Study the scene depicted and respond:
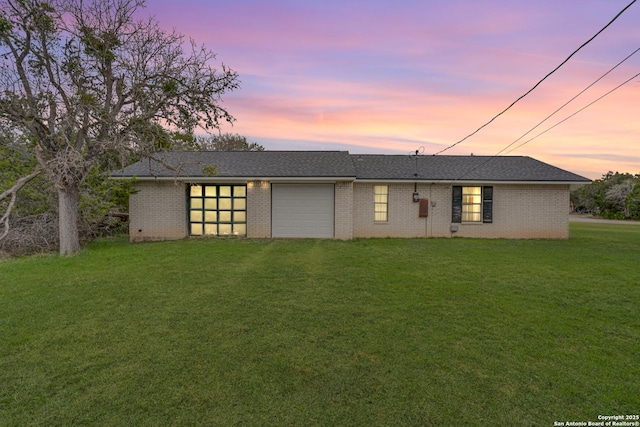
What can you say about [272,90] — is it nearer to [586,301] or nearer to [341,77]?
[341,77]

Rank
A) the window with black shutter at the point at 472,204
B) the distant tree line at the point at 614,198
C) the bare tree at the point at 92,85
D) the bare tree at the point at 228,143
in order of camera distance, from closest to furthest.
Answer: the bare tree at the point at 92,85
the window with black shutter at the point at 472,204
the distant tree line at the point at 614,198
the bare tree at the point at 228,143

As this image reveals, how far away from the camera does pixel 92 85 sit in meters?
10.3

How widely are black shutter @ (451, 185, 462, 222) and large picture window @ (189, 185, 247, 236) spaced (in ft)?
30.3

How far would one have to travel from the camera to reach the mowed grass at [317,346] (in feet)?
9.05

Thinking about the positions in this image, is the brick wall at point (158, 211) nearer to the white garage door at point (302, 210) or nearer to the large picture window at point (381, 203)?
the white garage door at point (302, 210)

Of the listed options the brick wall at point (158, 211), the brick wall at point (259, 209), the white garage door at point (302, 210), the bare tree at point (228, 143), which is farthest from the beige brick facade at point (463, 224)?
the bare tree at point (228, 143)

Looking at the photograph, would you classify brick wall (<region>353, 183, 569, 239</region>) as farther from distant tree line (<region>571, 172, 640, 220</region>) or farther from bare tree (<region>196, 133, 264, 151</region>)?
bare tree (<region>196, 133, 264, 151</region>)

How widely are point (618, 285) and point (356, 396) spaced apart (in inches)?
274

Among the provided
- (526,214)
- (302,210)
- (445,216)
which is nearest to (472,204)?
(445,216)

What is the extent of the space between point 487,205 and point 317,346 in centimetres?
1323

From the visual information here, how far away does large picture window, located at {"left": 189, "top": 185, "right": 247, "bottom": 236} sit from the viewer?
1423cm

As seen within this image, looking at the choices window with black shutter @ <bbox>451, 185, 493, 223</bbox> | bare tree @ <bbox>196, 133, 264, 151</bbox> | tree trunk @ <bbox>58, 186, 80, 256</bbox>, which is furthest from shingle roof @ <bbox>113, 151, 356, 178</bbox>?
bare tree @ <bbox>196, 133, 264, 151</bbox>

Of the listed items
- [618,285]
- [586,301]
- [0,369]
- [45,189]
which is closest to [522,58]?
[618,285]

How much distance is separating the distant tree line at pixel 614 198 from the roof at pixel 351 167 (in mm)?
26024
